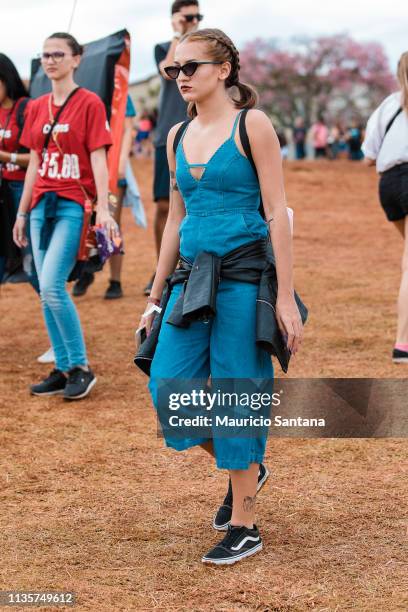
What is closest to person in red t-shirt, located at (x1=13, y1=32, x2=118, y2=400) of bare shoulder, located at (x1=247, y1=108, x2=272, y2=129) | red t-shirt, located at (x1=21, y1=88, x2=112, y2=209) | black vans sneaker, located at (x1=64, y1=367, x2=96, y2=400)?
red t-shirt, located at (x1=21, y1=88, x2=112, y2=209)

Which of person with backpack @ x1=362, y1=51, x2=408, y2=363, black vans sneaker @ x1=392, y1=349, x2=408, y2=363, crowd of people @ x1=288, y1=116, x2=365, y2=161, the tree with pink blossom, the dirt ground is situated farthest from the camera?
the tree with pink blossom

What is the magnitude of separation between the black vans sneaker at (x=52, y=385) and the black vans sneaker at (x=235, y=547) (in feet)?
8.92

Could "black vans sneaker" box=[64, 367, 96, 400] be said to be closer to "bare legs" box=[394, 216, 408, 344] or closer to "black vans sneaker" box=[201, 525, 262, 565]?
"bare legs" box=[394, 216, 408, 344]

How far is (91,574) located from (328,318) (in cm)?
515

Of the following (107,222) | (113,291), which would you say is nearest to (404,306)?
(107,222)

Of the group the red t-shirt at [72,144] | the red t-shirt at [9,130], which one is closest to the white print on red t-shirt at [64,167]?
the red t-shirt at [72,144]

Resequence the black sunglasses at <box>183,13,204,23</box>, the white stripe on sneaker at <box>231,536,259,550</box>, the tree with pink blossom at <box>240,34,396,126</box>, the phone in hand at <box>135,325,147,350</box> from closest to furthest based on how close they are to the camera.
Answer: the white stripe on sneaker at <box>231,536,259,550</box> → the phone in hand at <box>135,325,147,350</box> → the black sunglasses at <box>183,13,204,23</box> → the tree with pink blossom at <box>240,34,396,126</box>

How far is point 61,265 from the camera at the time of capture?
19.6 ft

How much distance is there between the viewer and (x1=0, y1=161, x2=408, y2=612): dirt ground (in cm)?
356

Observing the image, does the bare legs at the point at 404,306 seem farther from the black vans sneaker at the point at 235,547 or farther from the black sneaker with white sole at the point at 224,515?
the black vans sneaker at the point at 235,547

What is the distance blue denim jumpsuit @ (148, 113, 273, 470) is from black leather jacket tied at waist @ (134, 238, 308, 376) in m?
0.03

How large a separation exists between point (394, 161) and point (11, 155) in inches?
97.7

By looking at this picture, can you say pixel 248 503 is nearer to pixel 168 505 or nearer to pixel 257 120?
pixel 168 505

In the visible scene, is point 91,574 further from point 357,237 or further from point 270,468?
point 357,237
